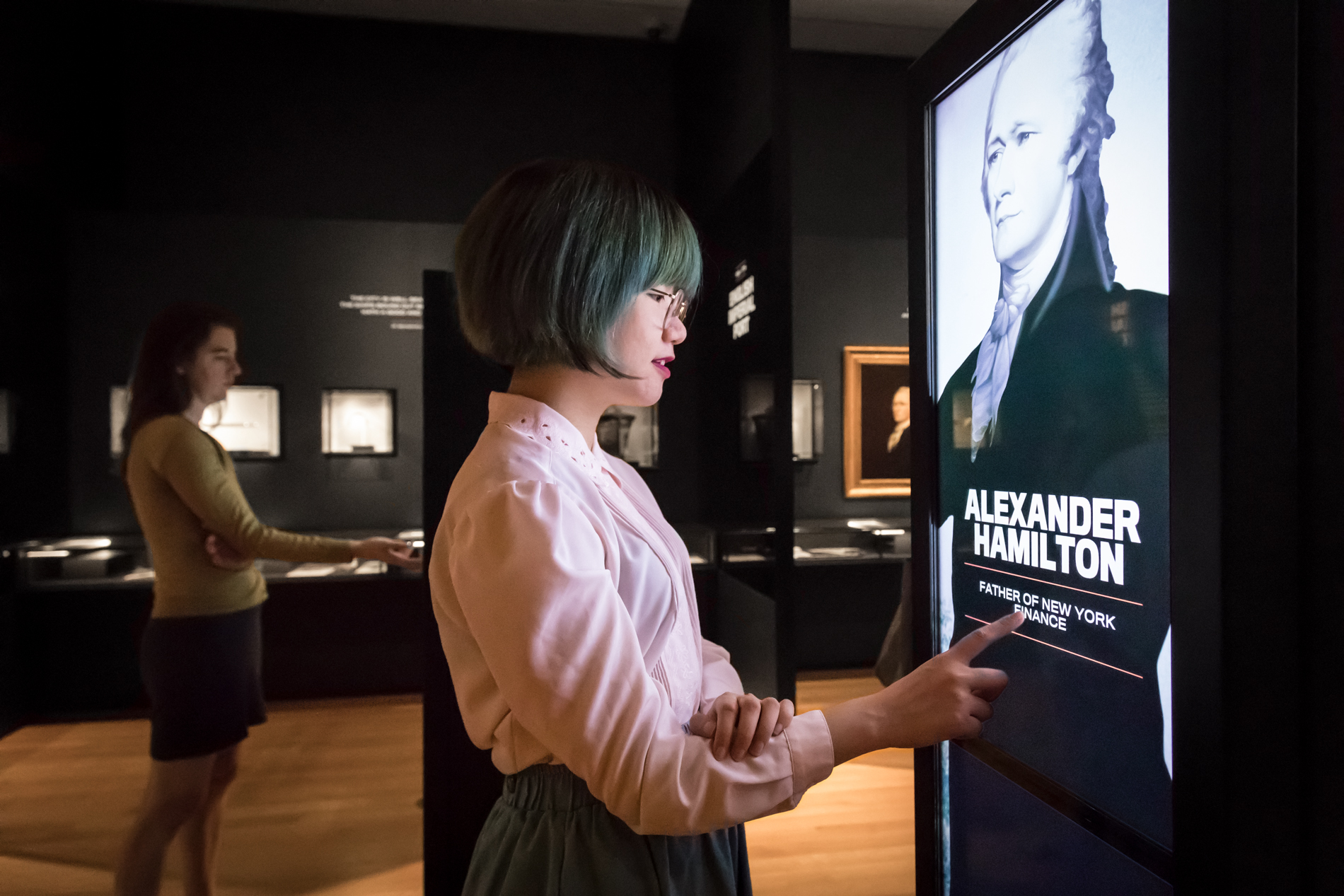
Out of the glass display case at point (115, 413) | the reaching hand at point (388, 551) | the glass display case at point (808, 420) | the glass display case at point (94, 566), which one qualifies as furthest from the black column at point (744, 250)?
the glass display case at point (115, 413)

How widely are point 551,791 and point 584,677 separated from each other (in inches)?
12.5

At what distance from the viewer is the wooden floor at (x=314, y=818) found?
9.71 feet

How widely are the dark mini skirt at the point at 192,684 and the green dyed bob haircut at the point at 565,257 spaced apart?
1.77 m

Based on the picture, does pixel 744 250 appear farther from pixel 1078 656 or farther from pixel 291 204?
pixel 291 204

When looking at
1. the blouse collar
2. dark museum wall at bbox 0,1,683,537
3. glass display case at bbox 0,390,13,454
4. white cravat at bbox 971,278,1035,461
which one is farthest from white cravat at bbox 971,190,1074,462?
glass display case at bbox 0,390,13,454

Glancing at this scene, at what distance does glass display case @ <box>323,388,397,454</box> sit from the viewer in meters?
5.11

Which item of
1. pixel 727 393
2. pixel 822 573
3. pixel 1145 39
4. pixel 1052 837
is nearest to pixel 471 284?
pixel 1145 39

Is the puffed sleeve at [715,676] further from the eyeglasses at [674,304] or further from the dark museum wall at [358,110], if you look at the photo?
the dark museum wall at [358,110]

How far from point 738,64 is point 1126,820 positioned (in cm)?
353

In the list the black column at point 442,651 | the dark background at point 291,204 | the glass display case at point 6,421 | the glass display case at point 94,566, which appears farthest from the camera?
the dark background at point 291,204

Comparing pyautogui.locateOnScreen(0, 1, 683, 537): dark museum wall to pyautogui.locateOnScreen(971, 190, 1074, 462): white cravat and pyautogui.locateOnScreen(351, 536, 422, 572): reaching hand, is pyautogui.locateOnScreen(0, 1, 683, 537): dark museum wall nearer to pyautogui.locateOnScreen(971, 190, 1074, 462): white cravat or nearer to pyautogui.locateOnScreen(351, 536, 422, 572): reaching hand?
pyautogui.locateOnScreen(351, 536, 422, 572): reaching hand

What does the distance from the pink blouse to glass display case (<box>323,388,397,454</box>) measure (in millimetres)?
4539

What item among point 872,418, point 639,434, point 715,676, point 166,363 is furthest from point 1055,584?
point 872,418

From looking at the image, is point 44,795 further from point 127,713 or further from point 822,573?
point 822,573
